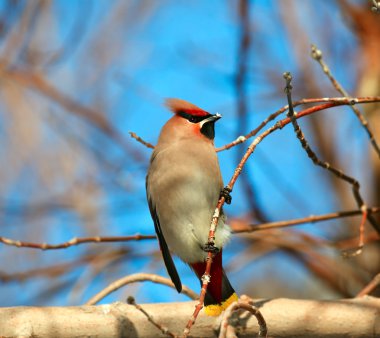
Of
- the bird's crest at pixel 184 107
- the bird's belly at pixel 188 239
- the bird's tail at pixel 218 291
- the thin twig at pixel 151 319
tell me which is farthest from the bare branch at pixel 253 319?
the bird's crest at pixel 184 107

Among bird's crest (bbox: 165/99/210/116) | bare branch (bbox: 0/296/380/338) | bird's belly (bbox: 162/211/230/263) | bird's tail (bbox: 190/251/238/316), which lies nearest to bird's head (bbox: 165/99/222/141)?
bird's crest (bbox: 165/99/210/116)

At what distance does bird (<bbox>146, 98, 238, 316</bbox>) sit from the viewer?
297cm

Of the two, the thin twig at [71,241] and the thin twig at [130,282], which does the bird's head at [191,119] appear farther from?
the thin twig at [130,282]

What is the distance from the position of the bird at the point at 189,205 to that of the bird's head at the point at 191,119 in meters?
0.06

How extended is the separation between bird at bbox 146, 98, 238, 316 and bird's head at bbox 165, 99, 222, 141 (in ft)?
0.21

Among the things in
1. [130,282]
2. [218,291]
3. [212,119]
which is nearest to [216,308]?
[218,291]

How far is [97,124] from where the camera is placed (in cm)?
410

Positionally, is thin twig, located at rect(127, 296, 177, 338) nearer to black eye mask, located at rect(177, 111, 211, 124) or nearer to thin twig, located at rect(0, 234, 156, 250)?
thin twig, located at rect(0, 234, 156, 250)

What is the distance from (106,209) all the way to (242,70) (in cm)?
175

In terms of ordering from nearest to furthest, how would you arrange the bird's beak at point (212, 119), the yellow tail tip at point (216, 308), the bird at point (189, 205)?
1. the yellow tail tip at point (216, 308)
2. the bird at point (189, 205)
3. the bird's beak at point (212, 119)

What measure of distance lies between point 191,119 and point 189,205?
1.80 ft

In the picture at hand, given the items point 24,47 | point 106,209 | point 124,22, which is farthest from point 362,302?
point 124,22

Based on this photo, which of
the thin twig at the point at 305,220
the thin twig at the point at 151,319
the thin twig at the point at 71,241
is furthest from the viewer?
the thin twig at the point at 305,220

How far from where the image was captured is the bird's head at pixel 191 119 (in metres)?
3.37
